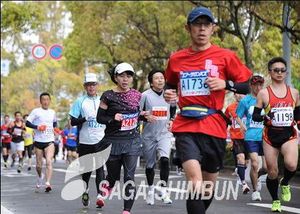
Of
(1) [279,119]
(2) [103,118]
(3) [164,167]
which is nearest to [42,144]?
(3) [164,167]

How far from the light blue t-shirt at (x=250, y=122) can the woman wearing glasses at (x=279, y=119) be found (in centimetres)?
184

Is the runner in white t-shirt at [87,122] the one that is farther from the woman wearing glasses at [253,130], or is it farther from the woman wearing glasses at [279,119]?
the woman wearing glasses at [279,119]

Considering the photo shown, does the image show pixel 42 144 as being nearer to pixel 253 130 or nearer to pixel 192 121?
pixel 253 130

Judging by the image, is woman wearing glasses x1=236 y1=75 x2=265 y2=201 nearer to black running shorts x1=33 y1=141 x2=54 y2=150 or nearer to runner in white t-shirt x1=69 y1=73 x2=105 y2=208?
runner in white t-shirt x1=69 y1=73 x2=105 y2=208

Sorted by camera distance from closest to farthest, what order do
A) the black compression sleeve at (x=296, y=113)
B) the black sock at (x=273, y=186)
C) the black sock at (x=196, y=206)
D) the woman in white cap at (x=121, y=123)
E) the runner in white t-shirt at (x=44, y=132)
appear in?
1. the black sock at (x=196, y=206)
2. the woman in white cap at (x=121, y=123)
3. the black compression sleeve at (x=296, y=113)
4. the black sock at (x=273, y=186)
5. the runner in white t-shirt at (x=44, y=132)

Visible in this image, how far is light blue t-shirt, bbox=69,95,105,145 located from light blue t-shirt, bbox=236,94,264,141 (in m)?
2.32

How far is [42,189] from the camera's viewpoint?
13555 millimetres

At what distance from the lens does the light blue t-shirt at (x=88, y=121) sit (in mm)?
10273

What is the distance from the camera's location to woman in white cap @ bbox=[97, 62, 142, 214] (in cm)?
841

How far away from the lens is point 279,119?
344 inches

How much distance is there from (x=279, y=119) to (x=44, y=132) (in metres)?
5.71

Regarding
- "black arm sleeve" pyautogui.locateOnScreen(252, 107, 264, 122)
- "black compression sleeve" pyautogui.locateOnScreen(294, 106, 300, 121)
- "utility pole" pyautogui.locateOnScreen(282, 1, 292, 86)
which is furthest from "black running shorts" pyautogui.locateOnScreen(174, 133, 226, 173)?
"utility pole" pyautogui.locateOnScreen(282, 1, 292, 86)

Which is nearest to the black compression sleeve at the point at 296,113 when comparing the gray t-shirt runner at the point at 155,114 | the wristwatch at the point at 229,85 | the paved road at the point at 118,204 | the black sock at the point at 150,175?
the paved road at the point at 118,204

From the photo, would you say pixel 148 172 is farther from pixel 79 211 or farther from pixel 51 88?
pixel 51 88
